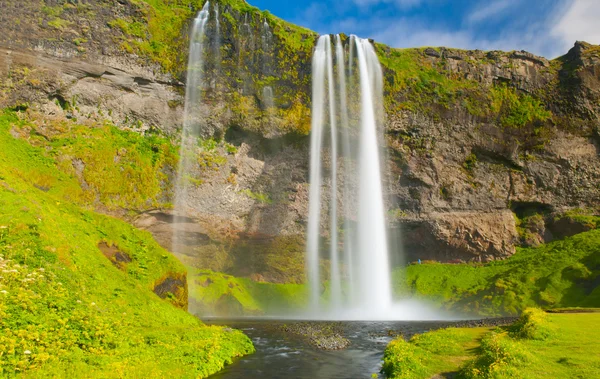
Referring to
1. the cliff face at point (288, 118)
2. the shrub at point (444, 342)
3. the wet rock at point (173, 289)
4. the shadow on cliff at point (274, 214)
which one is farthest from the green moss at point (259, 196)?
the shrub at point (444, 342)

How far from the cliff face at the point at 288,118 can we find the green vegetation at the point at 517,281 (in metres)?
4.44

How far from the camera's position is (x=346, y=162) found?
50.1 m

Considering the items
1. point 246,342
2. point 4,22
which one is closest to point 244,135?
point 4,22

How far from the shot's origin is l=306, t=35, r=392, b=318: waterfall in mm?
47500

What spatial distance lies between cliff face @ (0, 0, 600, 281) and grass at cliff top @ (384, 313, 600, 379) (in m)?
33.0

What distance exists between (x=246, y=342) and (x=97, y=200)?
87.0 feet

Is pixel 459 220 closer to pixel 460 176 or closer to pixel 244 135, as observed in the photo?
pixel 460 176

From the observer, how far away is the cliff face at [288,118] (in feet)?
140

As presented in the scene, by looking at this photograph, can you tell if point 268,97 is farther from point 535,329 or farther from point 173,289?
→ point 535,329

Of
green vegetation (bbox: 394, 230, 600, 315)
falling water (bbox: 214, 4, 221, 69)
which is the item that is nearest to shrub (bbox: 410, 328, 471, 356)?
green vegetation (bbox: 394, 230, 600, 315)

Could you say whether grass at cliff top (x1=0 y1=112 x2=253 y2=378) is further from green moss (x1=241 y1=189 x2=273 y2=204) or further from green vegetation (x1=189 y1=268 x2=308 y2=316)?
green moss (x1=241 y1=189 x2=273 y2=204)

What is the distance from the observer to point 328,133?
49688 millimetres

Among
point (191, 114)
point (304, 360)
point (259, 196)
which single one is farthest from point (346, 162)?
point (304, 360)

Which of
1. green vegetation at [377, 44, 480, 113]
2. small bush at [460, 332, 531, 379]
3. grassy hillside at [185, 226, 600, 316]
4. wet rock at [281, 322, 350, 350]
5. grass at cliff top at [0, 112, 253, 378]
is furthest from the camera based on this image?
green vegetation at [377, 44, 480, 113]
